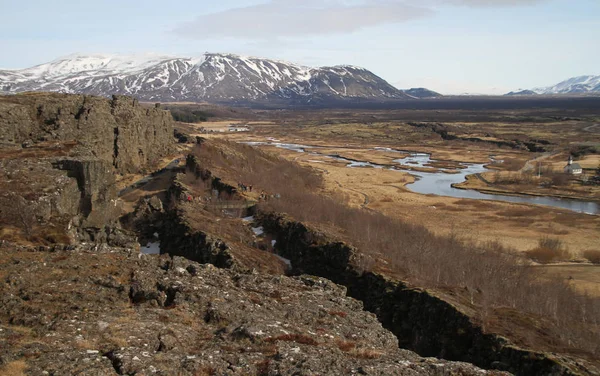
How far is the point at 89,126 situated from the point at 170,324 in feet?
136

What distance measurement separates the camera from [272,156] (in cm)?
8994

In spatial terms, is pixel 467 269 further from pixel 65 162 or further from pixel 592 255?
pixel 65 162

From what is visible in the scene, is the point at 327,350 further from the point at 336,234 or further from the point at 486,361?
the point at 336,234

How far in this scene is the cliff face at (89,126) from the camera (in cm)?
4221

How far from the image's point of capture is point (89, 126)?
51.0 metres

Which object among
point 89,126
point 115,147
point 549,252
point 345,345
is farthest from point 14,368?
point 115,147

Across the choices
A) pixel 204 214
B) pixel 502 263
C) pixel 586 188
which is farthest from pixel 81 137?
pixel 586 188

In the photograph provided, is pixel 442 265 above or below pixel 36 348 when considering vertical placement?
below

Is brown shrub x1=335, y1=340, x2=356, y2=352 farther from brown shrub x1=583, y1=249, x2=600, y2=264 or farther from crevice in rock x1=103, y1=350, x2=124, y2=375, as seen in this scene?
brown shrub x1=583, y1=249, x2=600, y2=264

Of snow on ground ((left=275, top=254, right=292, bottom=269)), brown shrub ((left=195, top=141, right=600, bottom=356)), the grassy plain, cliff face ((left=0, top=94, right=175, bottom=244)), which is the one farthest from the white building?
Answer: snow on ground ((left=275, top=254, right=292, bottom=269))

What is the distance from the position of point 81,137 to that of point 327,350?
4115 cm

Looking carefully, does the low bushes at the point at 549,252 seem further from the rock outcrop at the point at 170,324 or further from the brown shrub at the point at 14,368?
the brown shrub at the point at 14,368

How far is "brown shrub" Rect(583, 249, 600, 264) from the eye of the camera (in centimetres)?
4890

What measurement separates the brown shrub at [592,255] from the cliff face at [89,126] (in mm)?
46874
